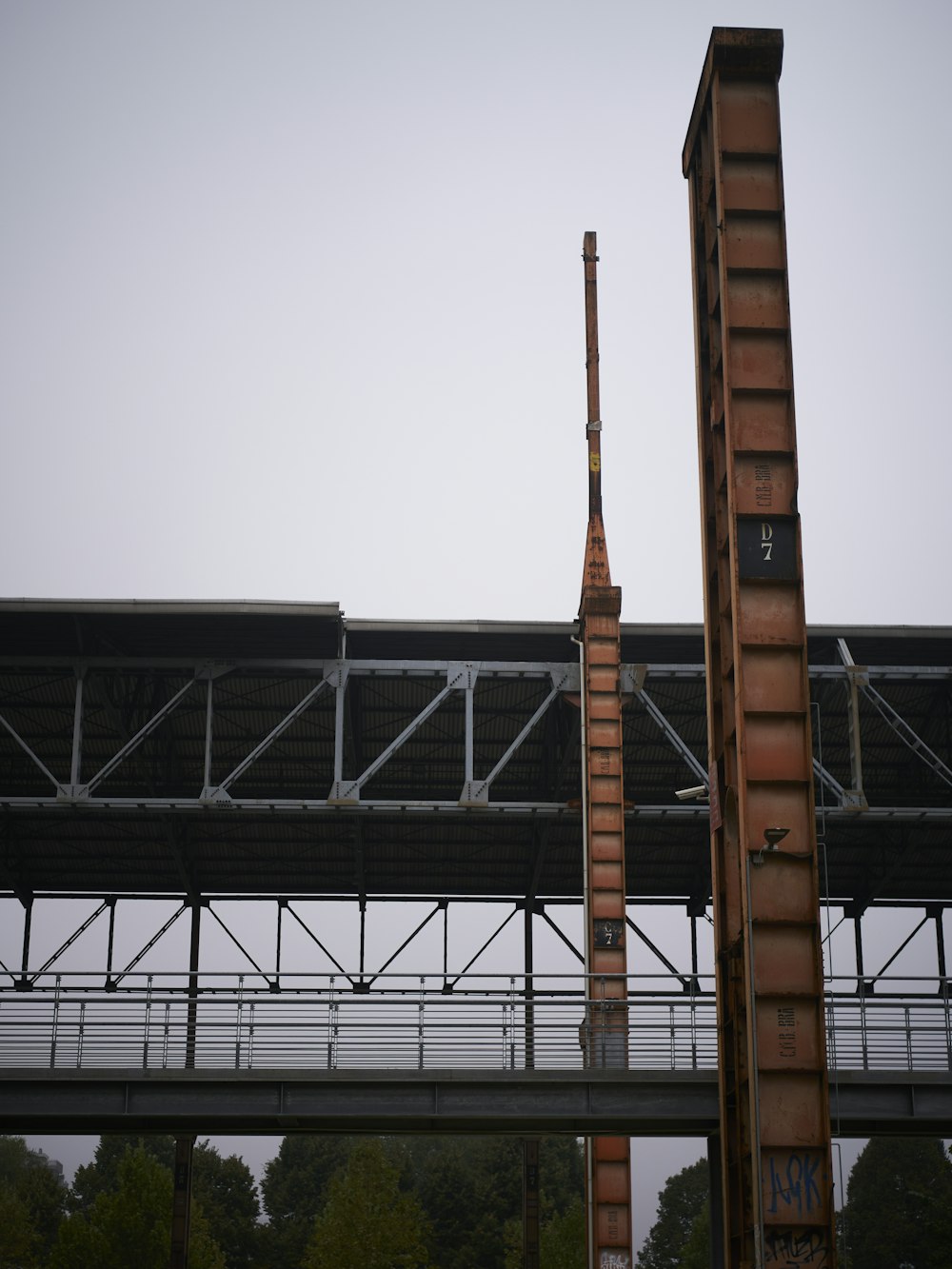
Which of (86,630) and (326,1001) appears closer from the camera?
(326,1001)

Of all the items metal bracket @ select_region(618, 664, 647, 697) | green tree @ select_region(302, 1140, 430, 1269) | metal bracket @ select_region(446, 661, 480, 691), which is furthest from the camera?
green tree @ select_region(302, 1140, 430, 1269)

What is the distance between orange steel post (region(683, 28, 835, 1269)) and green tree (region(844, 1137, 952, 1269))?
226 ft

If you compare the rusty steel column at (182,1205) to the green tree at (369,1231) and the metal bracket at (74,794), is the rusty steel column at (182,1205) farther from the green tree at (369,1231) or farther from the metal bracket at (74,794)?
the green tree at (369,1231)

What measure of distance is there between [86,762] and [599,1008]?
19506 mm

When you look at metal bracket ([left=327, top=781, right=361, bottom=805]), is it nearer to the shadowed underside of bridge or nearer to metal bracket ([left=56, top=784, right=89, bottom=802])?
metal bracket ([left=56, top=784, right=89, bottom=802])

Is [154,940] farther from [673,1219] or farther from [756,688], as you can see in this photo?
[673,1219]

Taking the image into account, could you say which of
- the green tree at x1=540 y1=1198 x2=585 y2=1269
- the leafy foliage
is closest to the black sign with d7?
the green tree at x1=540 y1=1198 x2=585 y2=1269

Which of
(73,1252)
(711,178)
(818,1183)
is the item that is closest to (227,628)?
(711,178)

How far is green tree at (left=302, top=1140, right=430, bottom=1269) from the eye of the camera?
75125 mm

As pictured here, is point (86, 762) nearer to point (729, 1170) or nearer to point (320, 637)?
point (320, 637)

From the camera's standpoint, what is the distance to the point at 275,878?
5169 cm

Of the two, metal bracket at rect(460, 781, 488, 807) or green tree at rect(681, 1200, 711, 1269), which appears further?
green tree at rect(681, 1200, 711, 1269)

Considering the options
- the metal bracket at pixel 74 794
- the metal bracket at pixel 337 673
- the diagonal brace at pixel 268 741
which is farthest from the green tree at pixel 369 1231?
the metal bracket at pixel 74 794

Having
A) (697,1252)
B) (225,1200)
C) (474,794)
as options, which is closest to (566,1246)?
(697,1252)
